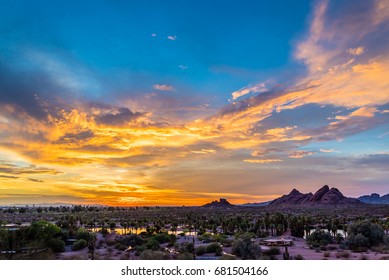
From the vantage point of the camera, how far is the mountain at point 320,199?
11425 cm

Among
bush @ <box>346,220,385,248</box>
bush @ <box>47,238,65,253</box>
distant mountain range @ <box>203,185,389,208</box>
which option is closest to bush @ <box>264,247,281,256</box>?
bush @ <box>346,220,385,248</box>

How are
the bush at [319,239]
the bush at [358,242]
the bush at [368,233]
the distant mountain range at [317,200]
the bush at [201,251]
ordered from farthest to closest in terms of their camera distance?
the distant mountain range at [317,200], the bush at [319,239], the bush at [368,233], the bush at [358,242], the bush at [201,251]

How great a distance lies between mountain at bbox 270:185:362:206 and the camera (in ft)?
375

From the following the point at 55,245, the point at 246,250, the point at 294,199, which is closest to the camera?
the point at 246,250

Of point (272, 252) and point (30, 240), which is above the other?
point (30, 240)

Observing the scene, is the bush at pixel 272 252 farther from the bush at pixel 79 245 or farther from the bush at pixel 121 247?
the bush at pixel 79 245

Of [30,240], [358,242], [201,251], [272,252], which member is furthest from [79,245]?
[358,242]

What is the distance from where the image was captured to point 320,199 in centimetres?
11706

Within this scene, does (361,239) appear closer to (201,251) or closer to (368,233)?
(368,233)

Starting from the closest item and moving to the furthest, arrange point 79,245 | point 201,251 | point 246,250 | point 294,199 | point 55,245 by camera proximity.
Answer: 1. point 246,250
2. point 201,251
3. point 55,245
4. point 79,245
5. point 294,199

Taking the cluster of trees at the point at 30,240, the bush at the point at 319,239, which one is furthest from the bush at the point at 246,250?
the cluster of trees at the point at 30,240
